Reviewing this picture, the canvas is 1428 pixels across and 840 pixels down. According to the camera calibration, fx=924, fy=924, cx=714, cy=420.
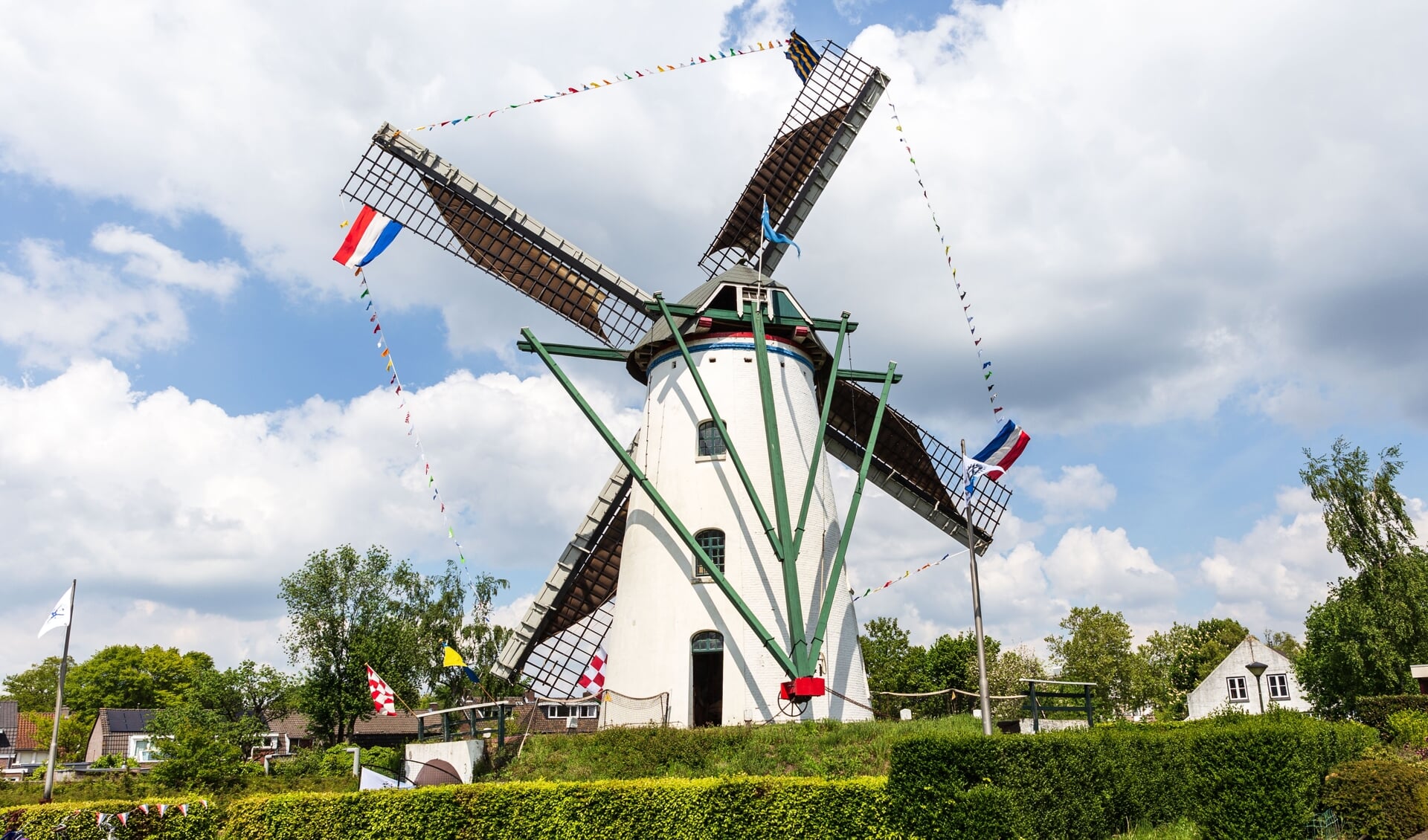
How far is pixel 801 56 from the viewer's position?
27000mm

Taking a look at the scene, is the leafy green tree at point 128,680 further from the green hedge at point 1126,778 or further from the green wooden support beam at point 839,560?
the green hedge at point 1126,778

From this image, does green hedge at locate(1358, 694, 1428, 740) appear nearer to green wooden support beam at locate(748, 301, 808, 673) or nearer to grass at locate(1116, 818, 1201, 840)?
grass at locate(1116, 818, 1201, 840)

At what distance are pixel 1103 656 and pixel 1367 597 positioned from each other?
1681cm

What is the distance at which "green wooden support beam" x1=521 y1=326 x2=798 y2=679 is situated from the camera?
19141mm

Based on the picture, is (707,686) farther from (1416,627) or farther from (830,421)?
(1416,627)

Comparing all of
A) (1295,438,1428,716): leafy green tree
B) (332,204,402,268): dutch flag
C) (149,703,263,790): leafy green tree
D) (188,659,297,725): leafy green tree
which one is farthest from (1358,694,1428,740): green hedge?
(188,659,297,725): leafy green tree

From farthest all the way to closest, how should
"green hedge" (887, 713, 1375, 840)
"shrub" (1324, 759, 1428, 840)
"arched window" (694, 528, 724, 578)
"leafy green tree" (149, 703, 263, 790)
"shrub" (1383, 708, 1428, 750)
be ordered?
"leafy green tree" (149, 703, 263, 790) → "arched window" (694, 528, 724, 578) → "shrub" (1383, 708, 1428, 750) → "shrub" (1324, 759, 1428, 840) → "green hedge" (887, 713, 1375, 840)

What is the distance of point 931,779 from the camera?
12117 mm

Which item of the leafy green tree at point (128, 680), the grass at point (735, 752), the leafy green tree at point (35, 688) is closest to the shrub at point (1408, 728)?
the grass at point (735, 752)

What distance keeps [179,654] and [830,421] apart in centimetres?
7582

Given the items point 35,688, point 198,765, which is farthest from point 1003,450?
point 35,688

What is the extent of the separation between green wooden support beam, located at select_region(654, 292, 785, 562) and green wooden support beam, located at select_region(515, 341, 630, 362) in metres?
2.33

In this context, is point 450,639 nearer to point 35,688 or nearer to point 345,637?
point 345,637

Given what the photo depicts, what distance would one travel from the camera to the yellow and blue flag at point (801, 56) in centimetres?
2681
